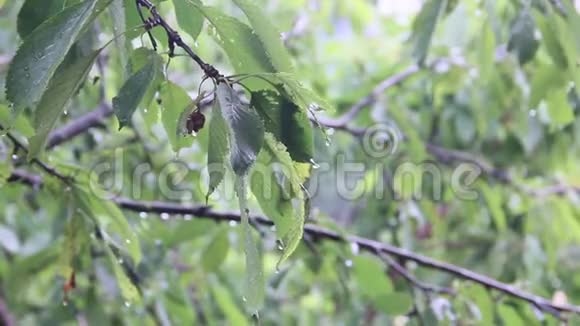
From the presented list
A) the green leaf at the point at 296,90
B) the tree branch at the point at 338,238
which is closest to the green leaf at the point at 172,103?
the green leaf at the point at 296,90

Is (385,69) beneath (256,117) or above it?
above

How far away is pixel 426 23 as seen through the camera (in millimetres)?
812

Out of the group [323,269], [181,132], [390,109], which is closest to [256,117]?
[181,132]

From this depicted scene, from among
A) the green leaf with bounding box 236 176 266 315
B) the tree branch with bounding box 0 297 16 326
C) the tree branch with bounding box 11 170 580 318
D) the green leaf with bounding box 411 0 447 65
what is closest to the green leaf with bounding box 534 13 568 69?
the green leaf with bounding box 411 0 447 65

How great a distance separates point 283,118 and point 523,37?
426 millimetres

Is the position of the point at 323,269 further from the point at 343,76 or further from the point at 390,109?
the point at 343,76

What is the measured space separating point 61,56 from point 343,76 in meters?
1.02

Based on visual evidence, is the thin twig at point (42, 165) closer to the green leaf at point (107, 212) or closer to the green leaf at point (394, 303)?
the green leaf at point (107, 212)

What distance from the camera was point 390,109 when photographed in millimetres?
1228

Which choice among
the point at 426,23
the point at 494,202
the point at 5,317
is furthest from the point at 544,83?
the point at 5,317

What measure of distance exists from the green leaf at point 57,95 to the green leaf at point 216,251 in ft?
1.74

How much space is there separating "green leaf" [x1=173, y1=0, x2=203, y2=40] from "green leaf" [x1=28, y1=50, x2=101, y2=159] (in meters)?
0.07

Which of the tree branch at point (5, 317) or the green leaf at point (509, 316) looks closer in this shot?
the green leaf at point (509, 316)

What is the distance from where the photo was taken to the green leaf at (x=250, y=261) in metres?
0.44
